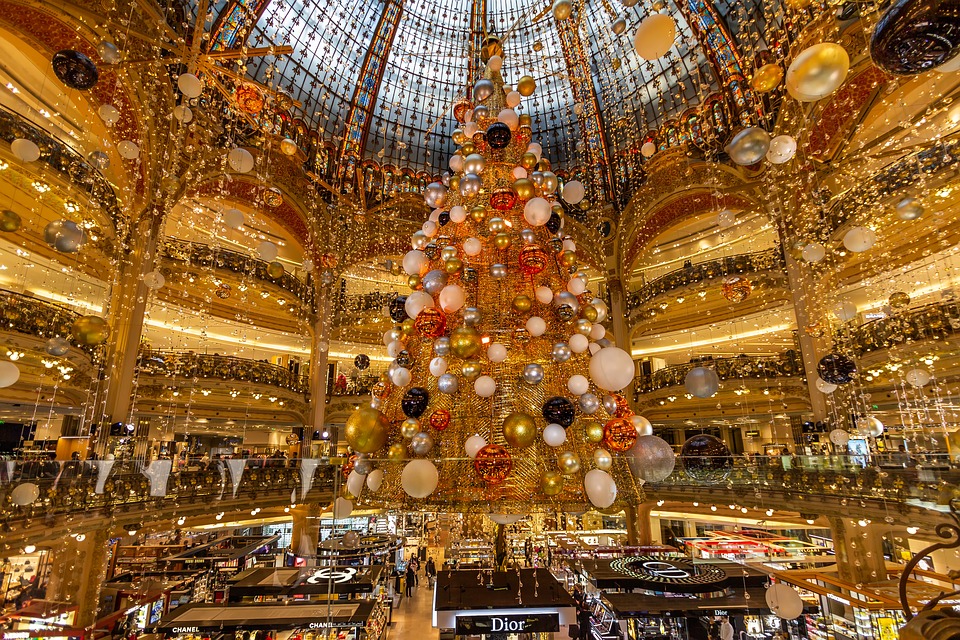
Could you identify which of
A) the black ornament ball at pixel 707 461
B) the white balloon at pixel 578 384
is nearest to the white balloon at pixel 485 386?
the white balloon at pixel 578 384

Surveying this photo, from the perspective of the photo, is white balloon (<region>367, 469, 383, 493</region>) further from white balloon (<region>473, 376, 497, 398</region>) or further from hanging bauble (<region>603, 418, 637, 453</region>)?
hanging bauble (<region>603, 418, 637, 453</region>)

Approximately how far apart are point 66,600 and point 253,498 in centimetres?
369

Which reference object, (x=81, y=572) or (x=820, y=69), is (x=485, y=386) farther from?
(x=81, y=572)

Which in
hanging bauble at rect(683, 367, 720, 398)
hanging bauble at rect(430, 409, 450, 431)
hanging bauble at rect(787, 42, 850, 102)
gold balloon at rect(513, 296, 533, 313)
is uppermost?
hanging bauble at rect(787, 42, 850, 102)

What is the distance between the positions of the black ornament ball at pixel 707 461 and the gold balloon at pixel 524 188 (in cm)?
891

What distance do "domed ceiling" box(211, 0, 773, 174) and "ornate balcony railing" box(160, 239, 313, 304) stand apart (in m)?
4.92

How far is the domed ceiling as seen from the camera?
12.5 meters

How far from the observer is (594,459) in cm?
384

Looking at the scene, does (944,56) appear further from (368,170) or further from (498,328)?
(368,170)

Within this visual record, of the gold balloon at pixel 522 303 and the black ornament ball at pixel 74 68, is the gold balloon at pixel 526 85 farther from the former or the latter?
the black ornament ball at pixel 74 68

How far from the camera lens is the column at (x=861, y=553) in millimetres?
10453

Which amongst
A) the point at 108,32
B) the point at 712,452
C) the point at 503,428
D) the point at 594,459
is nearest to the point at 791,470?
the point at 712,452

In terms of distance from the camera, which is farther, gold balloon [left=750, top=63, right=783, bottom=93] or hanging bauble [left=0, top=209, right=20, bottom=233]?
hanging bauble [left=0, top=209, right=20, bottom=233]

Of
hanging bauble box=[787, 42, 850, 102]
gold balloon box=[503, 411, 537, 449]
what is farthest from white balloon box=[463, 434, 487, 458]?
hanging bauble box=[787, 42, 850, 102]
